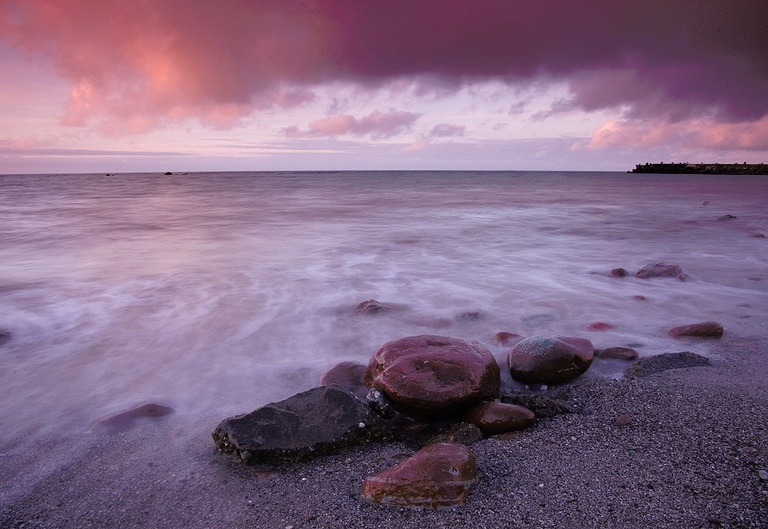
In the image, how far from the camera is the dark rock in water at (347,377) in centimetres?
376

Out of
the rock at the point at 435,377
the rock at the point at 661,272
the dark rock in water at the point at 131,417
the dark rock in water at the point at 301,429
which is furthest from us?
the rock at the point at 661,272

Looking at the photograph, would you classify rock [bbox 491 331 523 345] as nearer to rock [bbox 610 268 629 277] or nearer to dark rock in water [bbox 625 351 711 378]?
dark rock in water [bbox 625 351 711 378]

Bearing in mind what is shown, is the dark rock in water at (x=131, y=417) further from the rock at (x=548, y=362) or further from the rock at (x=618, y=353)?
the rock at (x=618, y=353)

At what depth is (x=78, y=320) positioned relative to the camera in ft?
18.5

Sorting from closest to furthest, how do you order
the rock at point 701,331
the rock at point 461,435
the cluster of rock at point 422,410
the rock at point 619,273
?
the cluster of rock at point 422,410
the rock at point 461,435
the rock at point 701,331
the rock at point 619,273

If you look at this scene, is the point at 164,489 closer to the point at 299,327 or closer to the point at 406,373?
the point at 406,373

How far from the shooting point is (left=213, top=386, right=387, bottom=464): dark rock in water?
9.02ft

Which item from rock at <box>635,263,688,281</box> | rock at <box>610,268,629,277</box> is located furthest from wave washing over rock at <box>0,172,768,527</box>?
rock at <box>635,263,688,281</box>

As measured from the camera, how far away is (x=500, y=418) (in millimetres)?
3004

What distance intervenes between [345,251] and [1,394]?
6851mm

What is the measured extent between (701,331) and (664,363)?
1030 mm

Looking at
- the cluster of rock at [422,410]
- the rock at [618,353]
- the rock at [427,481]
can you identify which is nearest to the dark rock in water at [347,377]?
the cluster of rock at [422,410]

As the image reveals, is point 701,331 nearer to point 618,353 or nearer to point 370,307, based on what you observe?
point 618,353

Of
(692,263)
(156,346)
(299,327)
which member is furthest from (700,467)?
(692,263)
